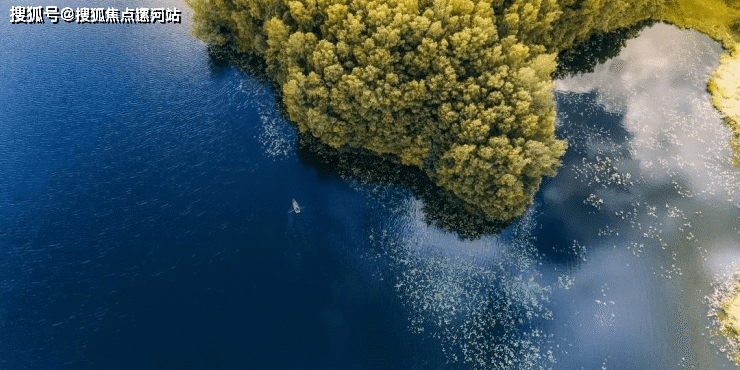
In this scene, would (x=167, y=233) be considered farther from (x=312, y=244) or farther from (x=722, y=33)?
(x=722, y=33)

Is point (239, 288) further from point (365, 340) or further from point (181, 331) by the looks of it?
point (365, 340)

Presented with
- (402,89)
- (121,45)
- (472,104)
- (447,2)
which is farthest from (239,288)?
(121,45)

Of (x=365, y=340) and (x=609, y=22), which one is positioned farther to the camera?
(x=609, y=22)
